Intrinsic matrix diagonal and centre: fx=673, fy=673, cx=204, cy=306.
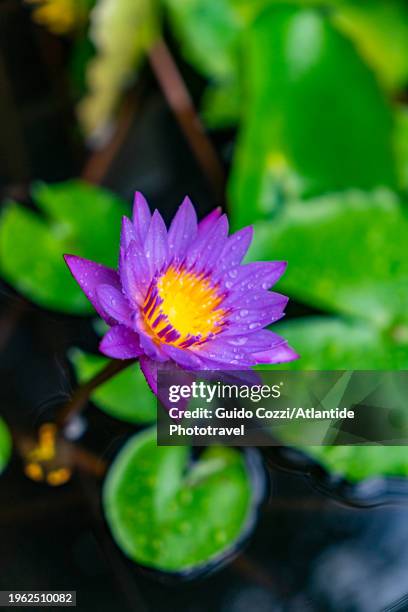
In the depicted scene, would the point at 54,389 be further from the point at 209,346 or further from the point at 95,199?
the point at 209,346

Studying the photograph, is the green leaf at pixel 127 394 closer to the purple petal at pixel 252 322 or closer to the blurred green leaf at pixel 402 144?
the purple petal at pixel 252 322

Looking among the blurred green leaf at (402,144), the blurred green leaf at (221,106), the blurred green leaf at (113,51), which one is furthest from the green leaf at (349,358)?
the blurred green leaf at (113,51)

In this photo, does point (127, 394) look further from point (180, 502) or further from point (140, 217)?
point (140, 217)

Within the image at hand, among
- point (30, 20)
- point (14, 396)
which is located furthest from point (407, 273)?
point (30, 20)

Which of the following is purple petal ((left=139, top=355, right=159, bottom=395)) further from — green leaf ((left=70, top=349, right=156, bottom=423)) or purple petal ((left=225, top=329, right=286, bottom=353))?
green leaf ((left=70, top=349, right=156, bottom=423))

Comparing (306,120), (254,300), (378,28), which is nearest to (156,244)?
(254,300)

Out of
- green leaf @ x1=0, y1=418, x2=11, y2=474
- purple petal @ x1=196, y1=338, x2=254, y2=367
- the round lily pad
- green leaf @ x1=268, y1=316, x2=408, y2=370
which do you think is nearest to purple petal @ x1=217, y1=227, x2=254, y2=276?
purple petal @ x1=196, y1=338, x2=254, y2=367
